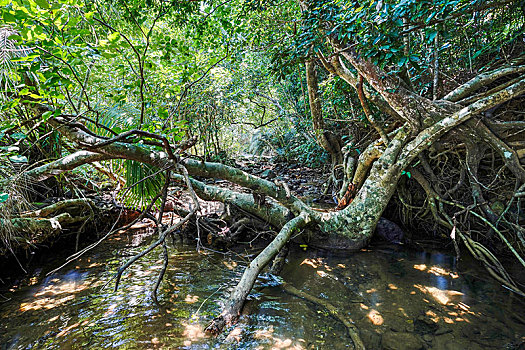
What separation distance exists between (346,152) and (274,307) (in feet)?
15.4

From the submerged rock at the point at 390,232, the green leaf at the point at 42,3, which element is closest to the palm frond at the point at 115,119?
the green leaf at the point at 42,3

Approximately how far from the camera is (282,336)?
9.18 feet

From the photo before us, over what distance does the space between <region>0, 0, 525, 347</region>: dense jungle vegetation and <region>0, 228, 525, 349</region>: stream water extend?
0.40 meters

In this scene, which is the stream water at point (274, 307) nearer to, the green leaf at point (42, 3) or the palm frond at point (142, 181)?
the palm frond at point (142, 181)

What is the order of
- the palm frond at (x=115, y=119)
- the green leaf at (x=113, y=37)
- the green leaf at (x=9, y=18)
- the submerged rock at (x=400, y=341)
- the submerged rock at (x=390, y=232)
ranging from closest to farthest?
1. the green leaf at (x=9, y=18)
2. the submerged rock at (x=400, y=341)
3. the green leaf at (x=113, y=37)
4. the palm frond at (x=115, y=119)
5. the submerged rock at (x=390, y=232)

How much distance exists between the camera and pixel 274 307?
3.31 m

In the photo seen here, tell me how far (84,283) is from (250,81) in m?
8.33

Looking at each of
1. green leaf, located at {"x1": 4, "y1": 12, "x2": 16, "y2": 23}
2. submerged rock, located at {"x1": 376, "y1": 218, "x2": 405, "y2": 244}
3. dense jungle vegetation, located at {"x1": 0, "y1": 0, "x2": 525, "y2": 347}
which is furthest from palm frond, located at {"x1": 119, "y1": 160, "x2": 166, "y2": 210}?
submerged rock, located at {"x1": 376, "y1": 218, "x2": 405, "y2": 244}

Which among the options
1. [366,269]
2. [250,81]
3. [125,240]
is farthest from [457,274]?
[250,81]

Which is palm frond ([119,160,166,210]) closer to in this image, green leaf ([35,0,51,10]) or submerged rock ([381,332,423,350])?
green leaf ([35,0,51,10])

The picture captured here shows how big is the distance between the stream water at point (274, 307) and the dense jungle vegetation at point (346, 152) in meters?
0.40

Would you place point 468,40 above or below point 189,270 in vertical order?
above

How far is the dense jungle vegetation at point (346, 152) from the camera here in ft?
9.55

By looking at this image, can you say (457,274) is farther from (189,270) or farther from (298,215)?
(189,270)
